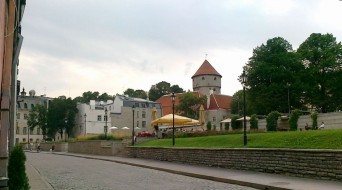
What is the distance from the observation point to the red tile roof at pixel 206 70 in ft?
377

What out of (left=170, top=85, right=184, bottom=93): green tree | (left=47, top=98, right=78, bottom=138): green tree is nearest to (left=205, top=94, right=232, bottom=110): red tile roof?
(left=170, top=85, right=184, bottom=93): green tree

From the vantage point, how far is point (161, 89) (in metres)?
128

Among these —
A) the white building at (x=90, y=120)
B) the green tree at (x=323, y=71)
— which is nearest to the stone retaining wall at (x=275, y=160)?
the green tree at (x=323, y=71)

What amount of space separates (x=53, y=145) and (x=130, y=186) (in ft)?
170

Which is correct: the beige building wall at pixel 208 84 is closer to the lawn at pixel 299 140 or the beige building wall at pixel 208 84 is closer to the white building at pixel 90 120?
the white building at pixel 90 120

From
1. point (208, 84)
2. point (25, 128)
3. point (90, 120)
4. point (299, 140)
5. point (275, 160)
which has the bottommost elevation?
point (25, 128)

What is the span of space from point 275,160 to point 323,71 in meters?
47.4

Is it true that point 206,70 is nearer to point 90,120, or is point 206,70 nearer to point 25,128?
point 90,120

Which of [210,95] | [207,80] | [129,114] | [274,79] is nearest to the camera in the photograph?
[274,79]

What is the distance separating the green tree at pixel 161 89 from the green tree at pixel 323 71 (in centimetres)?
6751

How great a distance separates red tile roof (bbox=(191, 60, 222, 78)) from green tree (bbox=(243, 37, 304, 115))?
170 feet

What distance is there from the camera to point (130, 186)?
15172 millimetres

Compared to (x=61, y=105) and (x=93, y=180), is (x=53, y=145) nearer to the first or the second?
(x=61, y=105)

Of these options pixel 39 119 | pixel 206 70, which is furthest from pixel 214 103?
pixel 39 119
